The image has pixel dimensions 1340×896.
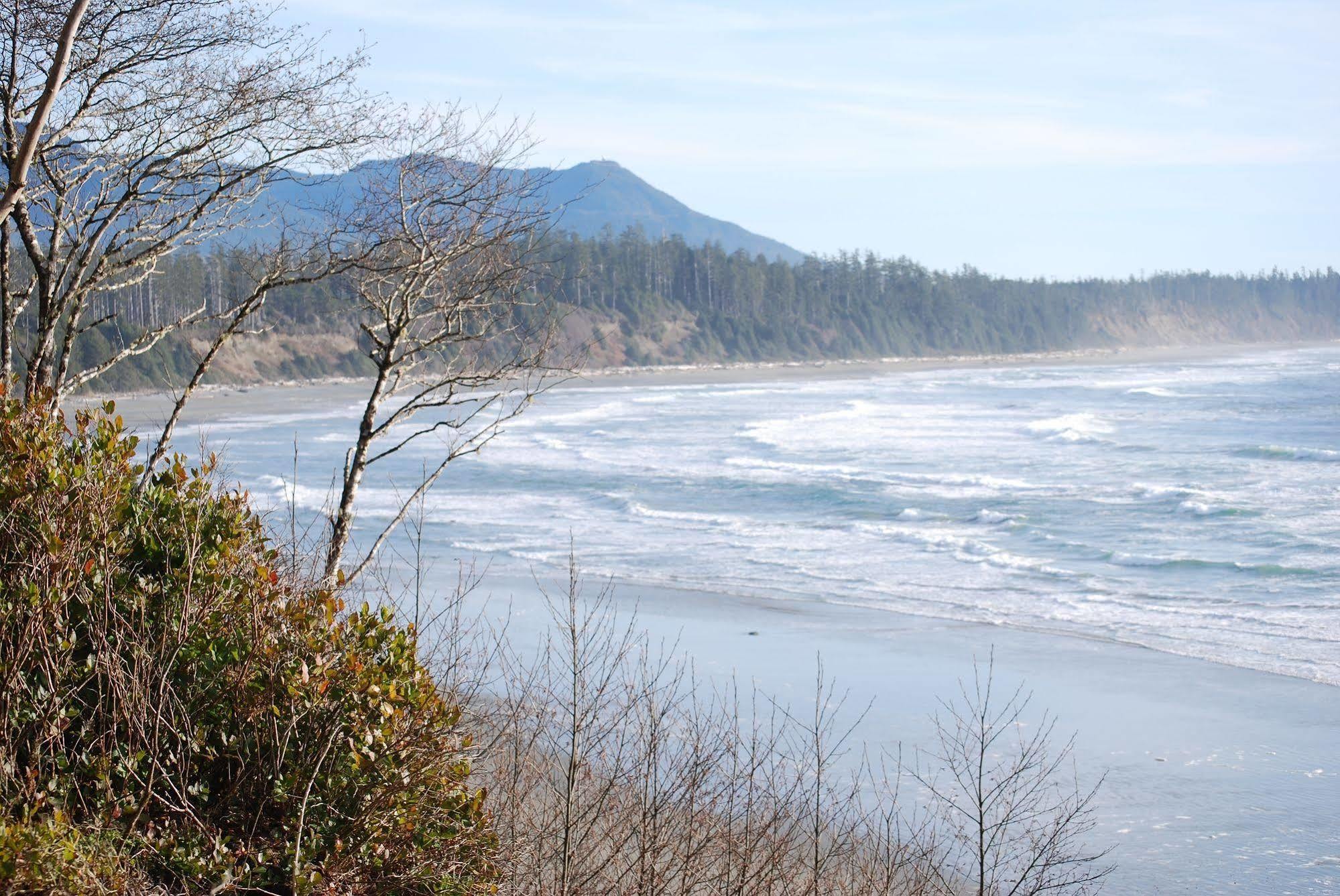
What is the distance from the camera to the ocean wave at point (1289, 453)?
95.9ft

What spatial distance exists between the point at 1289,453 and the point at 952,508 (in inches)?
518

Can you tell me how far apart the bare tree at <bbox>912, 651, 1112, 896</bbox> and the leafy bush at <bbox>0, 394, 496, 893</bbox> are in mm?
3328

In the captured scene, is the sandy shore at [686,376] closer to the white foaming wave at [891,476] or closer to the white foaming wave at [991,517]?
the white foaming wave at [891,476]

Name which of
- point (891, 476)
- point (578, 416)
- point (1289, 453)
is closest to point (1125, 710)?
point (891, 476)

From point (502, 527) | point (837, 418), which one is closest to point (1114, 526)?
point (502, 527)

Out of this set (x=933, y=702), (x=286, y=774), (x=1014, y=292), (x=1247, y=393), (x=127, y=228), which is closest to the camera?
(x=286, y=774)

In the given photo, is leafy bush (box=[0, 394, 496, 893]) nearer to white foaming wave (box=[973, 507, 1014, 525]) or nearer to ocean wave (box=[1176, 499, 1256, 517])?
white foaming wave (box=[973, 507, 1014, 525])

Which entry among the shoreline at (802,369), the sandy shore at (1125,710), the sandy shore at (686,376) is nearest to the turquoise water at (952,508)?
the sandy shore at (1125,710)

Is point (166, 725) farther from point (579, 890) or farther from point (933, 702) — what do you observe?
point (933, 702)

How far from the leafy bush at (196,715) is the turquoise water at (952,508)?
9.21 m

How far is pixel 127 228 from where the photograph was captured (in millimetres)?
8273

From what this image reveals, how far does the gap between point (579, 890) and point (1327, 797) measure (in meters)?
6.56

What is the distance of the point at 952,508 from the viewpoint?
73.7 feet

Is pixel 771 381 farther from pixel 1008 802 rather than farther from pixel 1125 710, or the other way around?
pixel 1008 802
